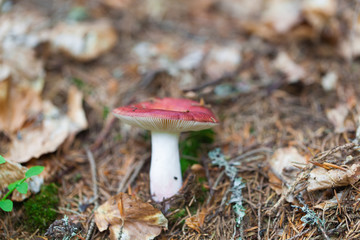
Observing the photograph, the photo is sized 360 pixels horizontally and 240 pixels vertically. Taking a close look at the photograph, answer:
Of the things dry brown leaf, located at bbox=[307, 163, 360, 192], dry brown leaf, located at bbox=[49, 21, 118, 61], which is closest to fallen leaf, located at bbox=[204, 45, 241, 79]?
dry brown leaf, located at bbox=[49, 21, 118, 61]

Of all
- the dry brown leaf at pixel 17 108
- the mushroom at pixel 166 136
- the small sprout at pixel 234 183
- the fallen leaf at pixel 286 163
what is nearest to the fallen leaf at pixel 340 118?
the fallen leaf at pixel 286 163

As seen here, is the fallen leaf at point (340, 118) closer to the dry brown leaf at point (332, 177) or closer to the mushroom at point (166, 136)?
the dry brown leaf at point (332, 177)

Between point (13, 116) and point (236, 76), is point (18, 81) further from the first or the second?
point (236, 76)

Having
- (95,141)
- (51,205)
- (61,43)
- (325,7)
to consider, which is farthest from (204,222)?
(325,7)

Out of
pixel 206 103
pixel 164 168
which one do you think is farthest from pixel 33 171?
pixel 206 103

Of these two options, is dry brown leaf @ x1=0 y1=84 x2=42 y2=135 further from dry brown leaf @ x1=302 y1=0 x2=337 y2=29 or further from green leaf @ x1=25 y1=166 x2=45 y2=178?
dry brown leaf @ x1=302 y1=0 x2=337 y2=29
